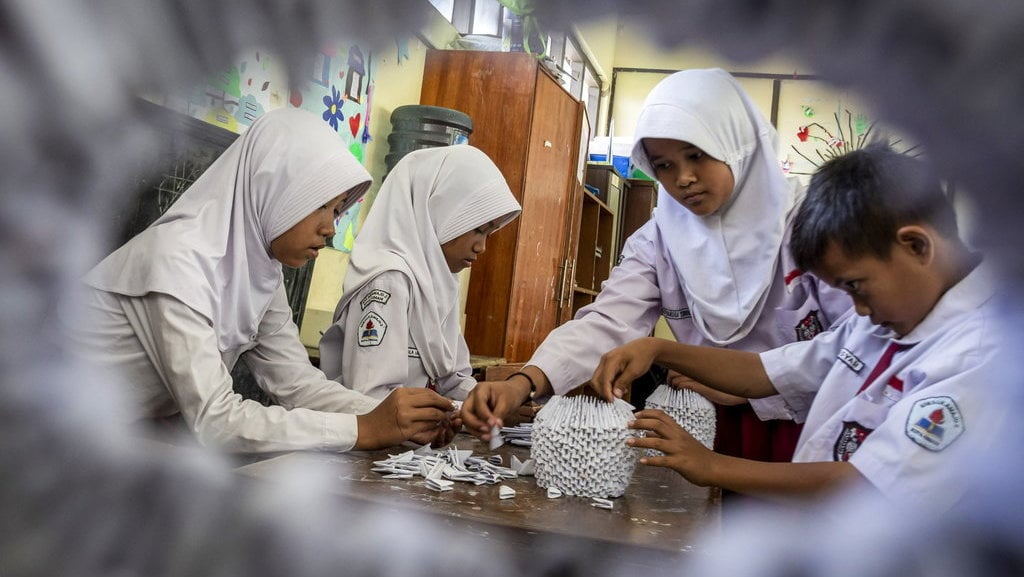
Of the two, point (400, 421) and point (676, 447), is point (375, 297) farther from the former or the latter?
point (676, 447)

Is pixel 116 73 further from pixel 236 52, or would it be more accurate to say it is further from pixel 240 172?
pixel 240 172

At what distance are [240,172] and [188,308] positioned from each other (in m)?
0.29

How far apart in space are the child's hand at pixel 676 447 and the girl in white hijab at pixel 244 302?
311 mm

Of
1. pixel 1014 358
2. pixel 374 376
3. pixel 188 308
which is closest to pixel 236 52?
pixel 1014 358

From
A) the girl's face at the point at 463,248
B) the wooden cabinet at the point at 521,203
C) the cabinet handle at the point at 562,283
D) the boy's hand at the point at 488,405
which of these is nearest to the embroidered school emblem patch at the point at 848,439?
the boy's hand at the point at 488,405

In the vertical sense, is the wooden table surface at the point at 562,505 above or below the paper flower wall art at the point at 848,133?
A: below

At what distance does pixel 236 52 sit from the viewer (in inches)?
4.8

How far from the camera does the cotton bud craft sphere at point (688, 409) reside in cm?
92

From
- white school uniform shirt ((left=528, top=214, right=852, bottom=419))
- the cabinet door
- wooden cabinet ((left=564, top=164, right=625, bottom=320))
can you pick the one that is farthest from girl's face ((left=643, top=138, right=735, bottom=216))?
wooden cabinet ((left=564, top=164, right=625, bottom=320))

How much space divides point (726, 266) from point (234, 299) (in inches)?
28.9

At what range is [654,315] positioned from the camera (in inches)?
55.7

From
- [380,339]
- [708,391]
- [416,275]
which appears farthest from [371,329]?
[708,391]

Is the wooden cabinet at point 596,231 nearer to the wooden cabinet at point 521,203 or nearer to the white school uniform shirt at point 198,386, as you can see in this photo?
the wooden cabinet at point 521,203

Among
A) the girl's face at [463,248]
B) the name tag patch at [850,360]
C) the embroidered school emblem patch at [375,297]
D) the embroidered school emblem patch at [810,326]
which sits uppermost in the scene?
the girl's face at [463,248]
